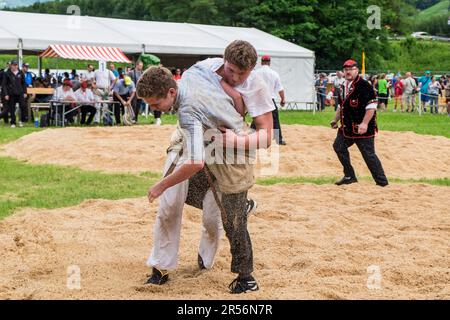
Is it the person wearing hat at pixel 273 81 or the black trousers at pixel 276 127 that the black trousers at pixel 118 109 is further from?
the person wearing hat at pixel 273 81

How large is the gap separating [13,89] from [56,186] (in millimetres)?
11863

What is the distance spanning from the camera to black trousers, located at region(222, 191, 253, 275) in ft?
17.5

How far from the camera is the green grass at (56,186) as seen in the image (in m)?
9.59

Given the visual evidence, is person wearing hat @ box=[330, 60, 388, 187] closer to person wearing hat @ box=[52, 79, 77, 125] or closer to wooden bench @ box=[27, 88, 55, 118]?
person wearing hat @ box=[52, 79, 77, 125]

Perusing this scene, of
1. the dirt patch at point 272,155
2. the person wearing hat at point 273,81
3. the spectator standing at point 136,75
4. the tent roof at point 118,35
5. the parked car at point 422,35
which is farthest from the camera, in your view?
the parked car at point 422,35

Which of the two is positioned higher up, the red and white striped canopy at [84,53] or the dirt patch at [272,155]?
the red and white striped canopy at [84,53]

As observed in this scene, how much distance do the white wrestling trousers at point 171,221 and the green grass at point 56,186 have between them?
11.6ft

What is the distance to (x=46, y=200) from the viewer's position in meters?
9.70

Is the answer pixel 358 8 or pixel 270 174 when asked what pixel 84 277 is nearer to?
pixel 270 174

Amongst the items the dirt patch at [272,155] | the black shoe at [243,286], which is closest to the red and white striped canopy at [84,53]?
the dirt patch at [272,155]

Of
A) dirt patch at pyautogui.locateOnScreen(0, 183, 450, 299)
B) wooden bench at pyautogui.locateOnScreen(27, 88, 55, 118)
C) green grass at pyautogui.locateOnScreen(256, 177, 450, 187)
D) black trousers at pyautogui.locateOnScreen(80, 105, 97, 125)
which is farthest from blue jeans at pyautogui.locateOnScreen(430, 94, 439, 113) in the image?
dirt patch at pyautogui.locateOnScreen(0, 183, 450, 299)

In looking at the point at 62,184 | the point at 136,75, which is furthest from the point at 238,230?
the point at 136,75

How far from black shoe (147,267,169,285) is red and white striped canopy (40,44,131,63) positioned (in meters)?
19.3
